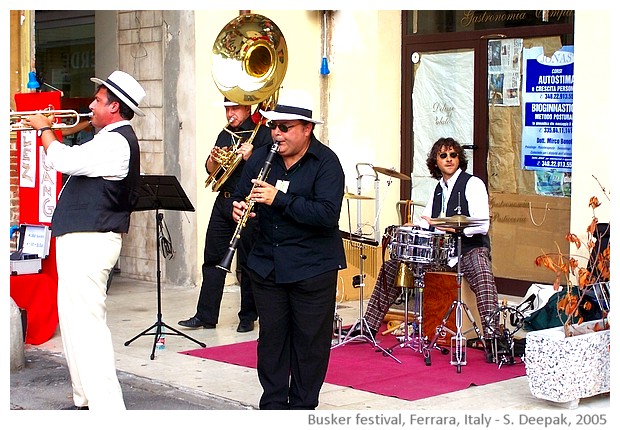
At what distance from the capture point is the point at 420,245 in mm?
7266

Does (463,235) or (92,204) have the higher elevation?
(92,204)

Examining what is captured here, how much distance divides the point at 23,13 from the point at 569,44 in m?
4.60

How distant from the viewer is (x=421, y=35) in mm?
9969

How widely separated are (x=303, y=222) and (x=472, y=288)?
2.30m

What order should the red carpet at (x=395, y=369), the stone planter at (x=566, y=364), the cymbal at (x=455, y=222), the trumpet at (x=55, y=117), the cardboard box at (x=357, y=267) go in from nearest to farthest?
the stone planter at (x=566, y=364) < the trumpet at (x=55, y=117) < the red carpet at (x=395, y=369) < the cymbal at (x=455, y=222) < the cardboard box at (x=357, y=267)

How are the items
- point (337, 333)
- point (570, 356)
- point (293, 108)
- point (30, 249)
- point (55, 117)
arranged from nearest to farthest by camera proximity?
point (293, 108) → point (570, 356) → point (55, 117) → point (337, 333) → point (30, 249)

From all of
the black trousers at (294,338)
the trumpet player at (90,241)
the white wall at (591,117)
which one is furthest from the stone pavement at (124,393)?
the white wall at (591,117)

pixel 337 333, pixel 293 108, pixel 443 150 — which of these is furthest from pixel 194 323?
pixel 293 108

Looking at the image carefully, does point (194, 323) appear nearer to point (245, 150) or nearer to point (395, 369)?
point (245, 150)

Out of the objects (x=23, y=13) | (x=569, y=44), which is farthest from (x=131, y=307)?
(x=569, y=44)

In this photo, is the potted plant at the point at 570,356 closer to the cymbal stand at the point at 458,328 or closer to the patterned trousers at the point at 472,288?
the cymbal stand at the point at 458,328

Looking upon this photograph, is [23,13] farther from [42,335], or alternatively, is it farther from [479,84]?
[479,84]

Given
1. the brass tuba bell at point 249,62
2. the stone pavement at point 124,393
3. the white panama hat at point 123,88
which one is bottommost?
the stone pavement at point 124,393

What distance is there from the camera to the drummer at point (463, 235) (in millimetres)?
7449
